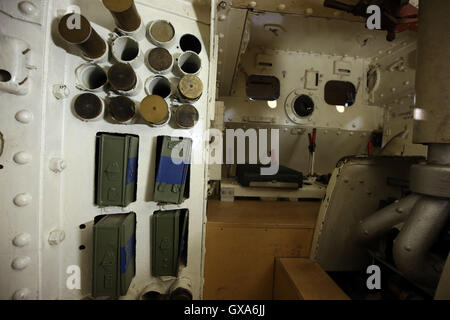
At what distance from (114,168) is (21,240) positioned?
0.43 meters

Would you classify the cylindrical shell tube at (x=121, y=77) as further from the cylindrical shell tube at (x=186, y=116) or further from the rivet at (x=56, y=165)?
the rivet at (x=56, y=165)

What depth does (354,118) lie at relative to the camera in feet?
7.91

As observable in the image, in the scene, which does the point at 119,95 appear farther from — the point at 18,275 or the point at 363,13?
the point at 363,13

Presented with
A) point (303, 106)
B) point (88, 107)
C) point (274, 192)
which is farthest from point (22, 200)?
point (303, 106)

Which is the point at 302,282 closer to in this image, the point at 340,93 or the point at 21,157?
the point at 21,157

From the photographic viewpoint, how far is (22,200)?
764 mm

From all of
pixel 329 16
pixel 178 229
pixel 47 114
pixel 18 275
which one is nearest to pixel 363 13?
pixel 329 16

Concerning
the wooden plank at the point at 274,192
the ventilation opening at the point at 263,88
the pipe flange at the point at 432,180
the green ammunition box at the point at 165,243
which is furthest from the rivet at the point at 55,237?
the ventilation opening at the point at 263,88

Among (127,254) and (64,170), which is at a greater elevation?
(64,170)

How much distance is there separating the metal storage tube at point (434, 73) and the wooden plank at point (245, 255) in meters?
0.82

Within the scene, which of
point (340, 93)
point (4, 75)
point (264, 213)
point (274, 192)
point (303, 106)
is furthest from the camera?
point (340, 93)

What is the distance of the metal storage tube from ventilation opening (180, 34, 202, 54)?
100 cm

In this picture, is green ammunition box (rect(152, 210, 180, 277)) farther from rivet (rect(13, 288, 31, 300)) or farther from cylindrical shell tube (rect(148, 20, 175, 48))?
cylindrical shell tube (rect(148, 20, 175, 48))
